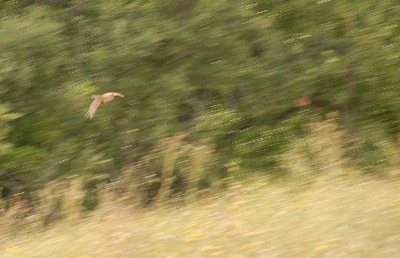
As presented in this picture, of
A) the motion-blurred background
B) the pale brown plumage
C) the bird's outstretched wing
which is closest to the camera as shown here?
the pale brown plumage

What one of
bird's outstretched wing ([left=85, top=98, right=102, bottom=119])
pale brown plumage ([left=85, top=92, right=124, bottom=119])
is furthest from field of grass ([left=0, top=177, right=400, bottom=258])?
bird's outstretched wing ([left=85, top=98, right=102, bottom=119])

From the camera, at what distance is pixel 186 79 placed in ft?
38.8

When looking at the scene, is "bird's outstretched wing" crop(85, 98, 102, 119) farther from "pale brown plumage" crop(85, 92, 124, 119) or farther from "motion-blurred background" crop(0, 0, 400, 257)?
"motion-blurred background" crop(0, 0, 400, 257)

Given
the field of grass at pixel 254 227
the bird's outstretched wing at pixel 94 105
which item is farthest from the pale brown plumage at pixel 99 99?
the field of grass at pixel 254 227

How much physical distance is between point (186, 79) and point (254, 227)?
5.77 metres

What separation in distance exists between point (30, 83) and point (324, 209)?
20.5 ft

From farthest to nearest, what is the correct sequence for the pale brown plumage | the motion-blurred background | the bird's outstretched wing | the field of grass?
Answer: 1. the motion-blurred background
2. the bird's outstretched wing
3. the pale brown plumage
4. the field of grass

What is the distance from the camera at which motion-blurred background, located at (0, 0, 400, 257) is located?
11.5 m

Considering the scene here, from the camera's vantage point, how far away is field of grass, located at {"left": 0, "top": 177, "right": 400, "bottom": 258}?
562cm

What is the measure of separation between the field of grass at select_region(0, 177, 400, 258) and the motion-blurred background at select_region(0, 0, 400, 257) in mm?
3779

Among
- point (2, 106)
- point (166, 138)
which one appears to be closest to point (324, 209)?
point (166, 138)

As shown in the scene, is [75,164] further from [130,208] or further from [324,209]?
[324,209]

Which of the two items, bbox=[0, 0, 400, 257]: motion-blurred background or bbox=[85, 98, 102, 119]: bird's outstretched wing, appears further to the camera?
bbox=[0, 0, 400, 257]: motion-blurred background

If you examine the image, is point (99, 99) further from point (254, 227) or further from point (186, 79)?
point (254, 227)
